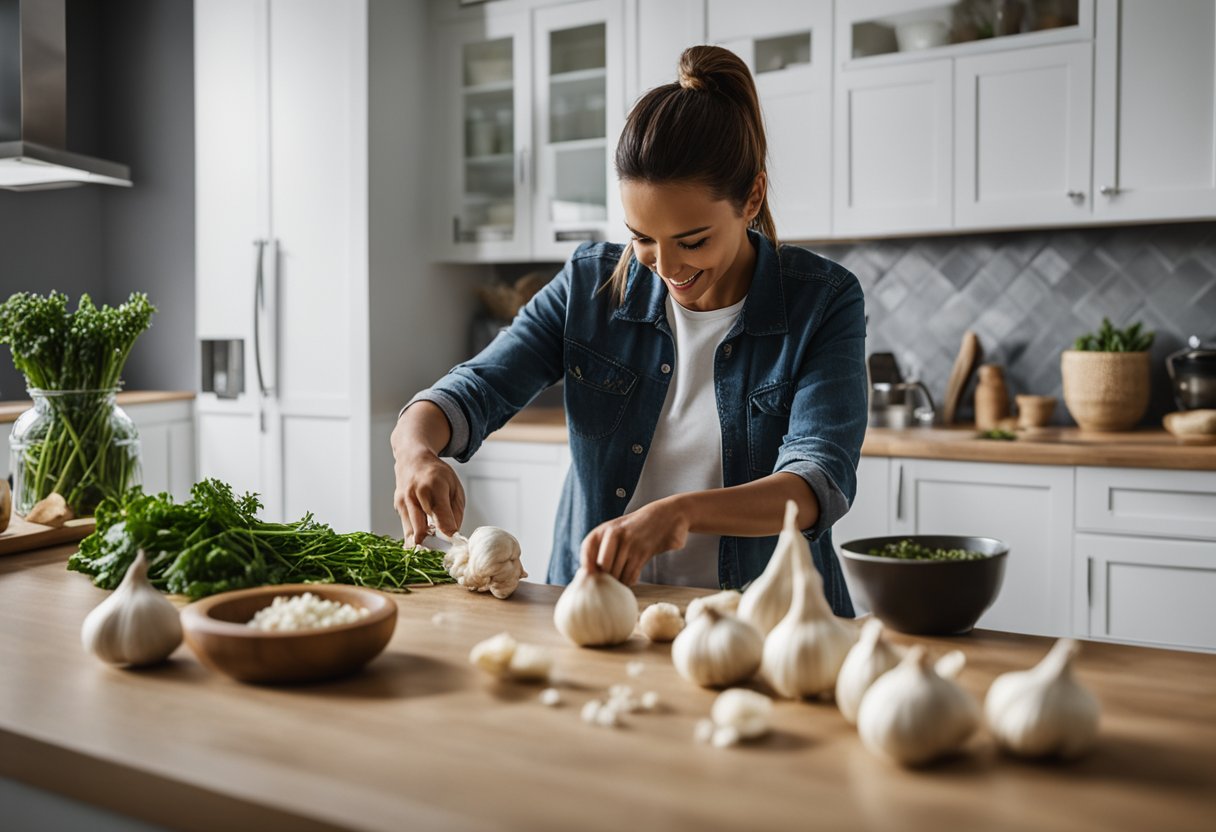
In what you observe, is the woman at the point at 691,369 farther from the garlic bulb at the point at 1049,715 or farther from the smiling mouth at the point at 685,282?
the garlic bulb at the point at 1049,715

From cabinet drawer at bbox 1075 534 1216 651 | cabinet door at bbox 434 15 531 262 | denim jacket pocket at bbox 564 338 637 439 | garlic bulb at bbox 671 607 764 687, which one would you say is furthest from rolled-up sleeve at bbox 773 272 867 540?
cabinet door at bbox 434 15 531 262

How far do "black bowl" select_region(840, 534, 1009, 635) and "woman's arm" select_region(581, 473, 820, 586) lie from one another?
17 centimetres

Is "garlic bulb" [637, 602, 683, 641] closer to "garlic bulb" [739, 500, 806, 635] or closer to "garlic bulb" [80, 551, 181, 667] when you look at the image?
"garlic bulb" [739, 500, 806, 635]

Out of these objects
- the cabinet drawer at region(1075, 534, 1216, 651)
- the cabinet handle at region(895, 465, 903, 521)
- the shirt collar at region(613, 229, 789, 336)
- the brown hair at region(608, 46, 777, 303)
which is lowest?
the cabinet drawer at region(1075, 534, 1216, 651)

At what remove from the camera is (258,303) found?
385 cm

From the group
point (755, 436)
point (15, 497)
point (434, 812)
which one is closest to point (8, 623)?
point (15, 497)

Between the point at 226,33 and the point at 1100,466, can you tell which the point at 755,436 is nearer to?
the point at 1100,466

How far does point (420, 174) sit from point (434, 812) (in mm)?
3452

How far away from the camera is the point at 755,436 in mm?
1728

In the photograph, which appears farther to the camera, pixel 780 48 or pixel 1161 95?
pixel 780 48

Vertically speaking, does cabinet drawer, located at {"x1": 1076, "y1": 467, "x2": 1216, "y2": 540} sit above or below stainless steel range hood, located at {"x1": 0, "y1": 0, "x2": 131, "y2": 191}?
below

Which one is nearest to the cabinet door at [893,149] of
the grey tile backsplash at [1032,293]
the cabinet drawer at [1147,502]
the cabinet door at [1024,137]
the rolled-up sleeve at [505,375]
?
the cabinet door at [1024,137]

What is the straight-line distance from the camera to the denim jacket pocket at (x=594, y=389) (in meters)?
1.80

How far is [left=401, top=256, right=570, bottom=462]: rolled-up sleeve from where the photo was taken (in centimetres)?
169
